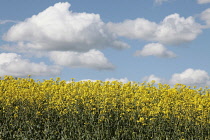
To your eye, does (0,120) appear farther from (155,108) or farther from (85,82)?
(155,108)

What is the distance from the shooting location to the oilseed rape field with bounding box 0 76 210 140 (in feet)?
27.1

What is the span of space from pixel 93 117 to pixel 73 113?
2.29 ft

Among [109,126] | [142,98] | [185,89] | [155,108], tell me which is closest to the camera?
[109,126]

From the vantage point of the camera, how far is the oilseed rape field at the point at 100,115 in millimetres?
8255

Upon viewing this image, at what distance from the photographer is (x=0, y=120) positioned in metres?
9.16

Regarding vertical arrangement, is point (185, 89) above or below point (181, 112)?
above

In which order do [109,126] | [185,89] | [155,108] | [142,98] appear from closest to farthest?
1. [109,126]
2. [155,108]
3. [142,98]
4. [185,89]

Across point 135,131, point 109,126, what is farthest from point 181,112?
point 109,126

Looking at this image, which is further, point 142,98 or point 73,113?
point 142,98

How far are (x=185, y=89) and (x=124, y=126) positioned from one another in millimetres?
4082

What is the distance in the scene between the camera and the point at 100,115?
8570 millimetres

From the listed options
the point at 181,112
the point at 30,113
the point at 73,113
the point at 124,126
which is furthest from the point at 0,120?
the point at 181,112

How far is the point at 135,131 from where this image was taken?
8.39m

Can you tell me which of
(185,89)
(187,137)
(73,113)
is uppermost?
(185,89)
